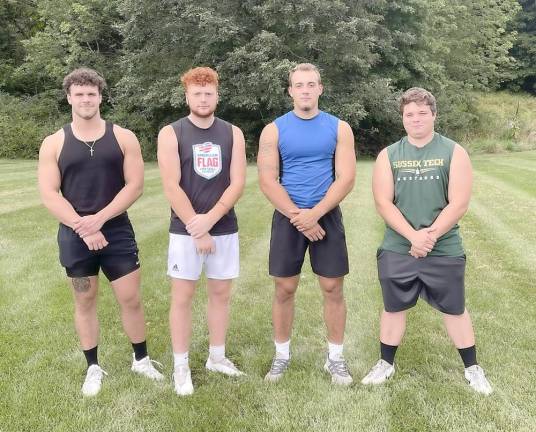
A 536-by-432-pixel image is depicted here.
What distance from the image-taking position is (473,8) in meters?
33.4

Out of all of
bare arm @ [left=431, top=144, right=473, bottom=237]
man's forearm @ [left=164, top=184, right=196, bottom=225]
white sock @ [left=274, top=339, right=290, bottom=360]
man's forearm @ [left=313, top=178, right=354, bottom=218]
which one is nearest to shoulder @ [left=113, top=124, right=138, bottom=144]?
man's forearm @ [left=164, top=184, right=196, bottom=225]

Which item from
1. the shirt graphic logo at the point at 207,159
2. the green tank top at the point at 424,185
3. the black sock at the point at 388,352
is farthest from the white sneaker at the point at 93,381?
the green tank top at the point at 424,185

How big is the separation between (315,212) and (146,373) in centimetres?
163

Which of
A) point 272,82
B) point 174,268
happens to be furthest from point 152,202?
point 272,82

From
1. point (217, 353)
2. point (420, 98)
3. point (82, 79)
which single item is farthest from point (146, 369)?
point (420, 98)

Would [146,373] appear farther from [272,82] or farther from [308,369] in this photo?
[272,82]

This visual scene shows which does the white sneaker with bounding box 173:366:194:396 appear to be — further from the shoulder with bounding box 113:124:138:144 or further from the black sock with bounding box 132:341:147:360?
the shoulder with bounding box 113:124:138:144

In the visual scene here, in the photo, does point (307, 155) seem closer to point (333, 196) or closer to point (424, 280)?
point (333, 196)

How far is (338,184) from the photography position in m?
3.41

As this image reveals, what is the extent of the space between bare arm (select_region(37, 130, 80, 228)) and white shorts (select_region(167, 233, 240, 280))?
642mm

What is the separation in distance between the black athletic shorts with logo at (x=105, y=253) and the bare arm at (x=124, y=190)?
0.42ft

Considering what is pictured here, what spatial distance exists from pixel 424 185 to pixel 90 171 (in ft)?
6.83

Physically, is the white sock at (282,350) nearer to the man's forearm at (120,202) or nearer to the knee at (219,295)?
the knee at (219,295)

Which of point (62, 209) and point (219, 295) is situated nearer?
point (62, 209)
